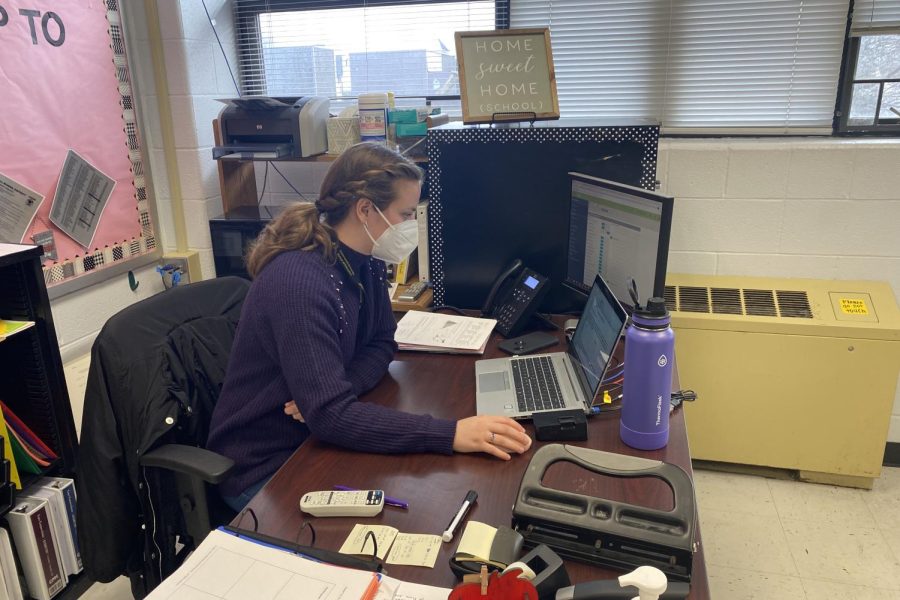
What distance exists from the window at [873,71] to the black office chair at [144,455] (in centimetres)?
249

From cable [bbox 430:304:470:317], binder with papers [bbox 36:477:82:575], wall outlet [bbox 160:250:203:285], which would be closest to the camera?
binder with papers [bbox 36:477:82:575]

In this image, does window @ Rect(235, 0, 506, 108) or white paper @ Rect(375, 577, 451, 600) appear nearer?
white paper @ Rect(375, 577, 451, 600)

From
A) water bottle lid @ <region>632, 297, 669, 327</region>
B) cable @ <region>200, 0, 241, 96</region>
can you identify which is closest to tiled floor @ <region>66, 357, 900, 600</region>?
water bottle lid @ <region>632, 297, 669, 327</region>

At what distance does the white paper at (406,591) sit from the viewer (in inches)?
34.7

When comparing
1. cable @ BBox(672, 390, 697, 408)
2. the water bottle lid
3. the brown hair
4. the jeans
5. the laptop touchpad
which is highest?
the brown hair

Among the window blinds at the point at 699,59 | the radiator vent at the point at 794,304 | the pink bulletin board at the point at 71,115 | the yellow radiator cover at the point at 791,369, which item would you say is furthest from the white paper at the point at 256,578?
the window blinds at the point at 699,59

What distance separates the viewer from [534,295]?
190cm

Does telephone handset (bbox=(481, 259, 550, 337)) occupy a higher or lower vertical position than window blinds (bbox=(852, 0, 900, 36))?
lower

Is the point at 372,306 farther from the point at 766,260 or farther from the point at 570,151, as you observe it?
the point at 766,260

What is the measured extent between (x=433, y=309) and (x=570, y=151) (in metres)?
0.68

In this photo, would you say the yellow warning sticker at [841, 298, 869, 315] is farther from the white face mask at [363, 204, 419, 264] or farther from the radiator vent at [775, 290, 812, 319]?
the white face mask at [363, 204, 419, 264]

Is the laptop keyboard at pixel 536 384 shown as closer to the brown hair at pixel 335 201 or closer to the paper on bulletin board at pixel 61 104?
the brown hair at pixel 335 201

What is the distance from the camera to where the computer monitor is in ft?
4.90

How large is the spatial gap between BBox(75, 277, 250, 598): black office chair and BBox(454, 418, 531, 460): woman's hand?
0.49 meters
